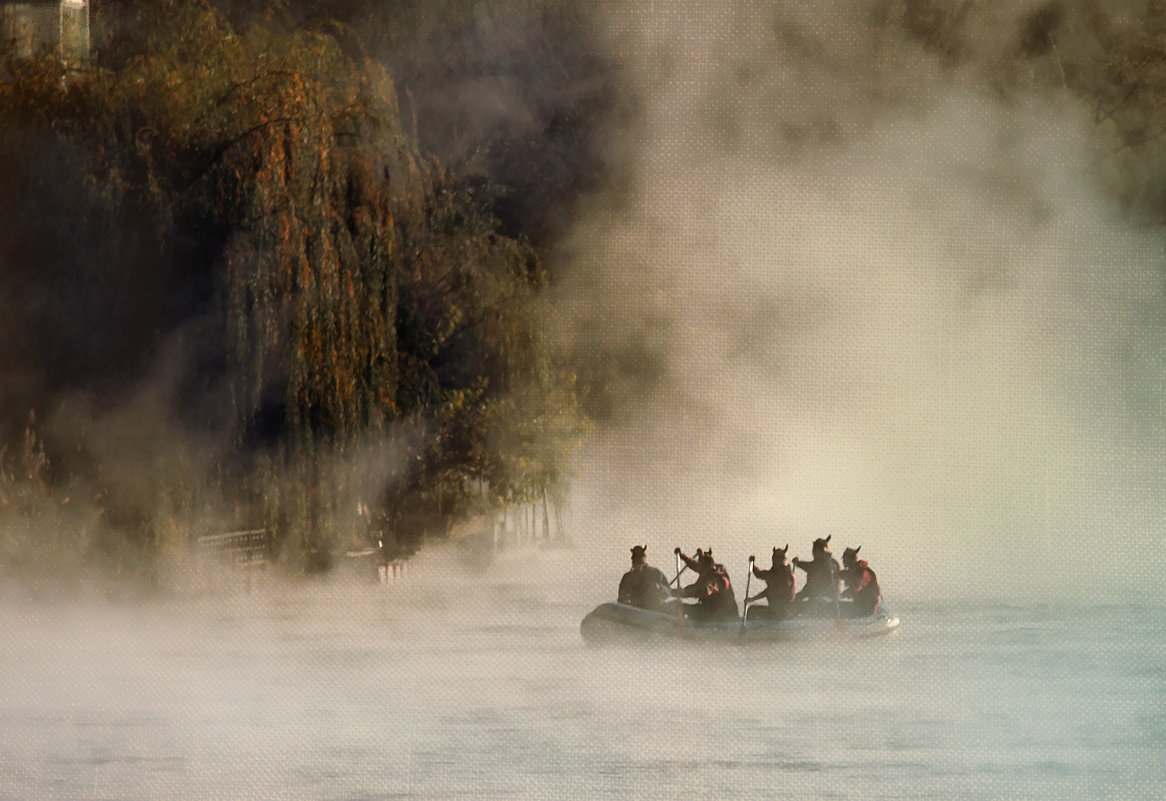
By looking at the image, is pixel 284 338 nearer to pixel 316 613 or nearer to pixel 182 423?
pixel 182 423

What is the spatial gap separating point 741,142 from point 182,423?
84.0ft

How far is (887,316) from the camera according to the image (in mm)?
41594

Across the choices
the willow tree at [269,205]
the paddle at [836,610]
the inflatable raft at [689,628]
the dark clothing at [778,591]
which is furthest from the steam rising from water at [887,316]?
the willow tree at [269,205]

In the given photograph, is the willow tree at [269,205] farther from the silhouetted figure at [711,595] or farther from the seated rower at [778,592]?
the seated rower at [778,592]

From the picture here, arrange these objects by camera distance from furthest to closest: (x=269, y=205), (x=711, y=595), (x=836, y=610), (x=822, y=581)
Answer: (x=822, y=581) < (x=836, y=610) < (x=711, y=595) < (x=269, y=205)

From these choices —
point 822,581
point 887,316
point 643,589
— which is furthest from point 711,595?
point 887,316

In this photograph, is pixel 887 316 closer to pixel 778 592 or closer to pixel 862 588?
pixel 862 588

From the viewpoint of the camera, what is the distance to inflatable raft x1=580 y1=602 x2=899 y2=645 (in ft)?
59.1

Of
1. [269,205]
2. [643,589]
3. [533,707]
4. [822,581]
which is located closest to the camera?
[533,707]

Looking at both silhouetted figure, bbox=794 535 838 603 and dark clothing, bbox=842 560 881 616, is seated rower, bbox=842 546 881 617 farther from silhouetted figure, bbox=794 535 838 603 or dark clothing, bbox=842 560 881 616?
silhouetted figure, bbox=794 535 838 603

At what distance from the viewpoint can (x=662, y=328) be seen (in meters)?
30.8

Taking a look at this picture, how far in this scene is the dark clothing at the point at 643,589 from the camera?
1850 centimetres

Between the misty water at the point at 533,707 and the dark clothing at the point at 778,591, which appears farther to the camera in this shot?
the dark clothing at the point at 778,591

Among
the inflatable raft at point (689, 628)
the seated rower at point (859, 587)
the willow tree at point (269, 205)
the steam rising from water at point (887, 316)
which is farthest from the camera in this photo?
the steam rising from water at point (887, 316)
